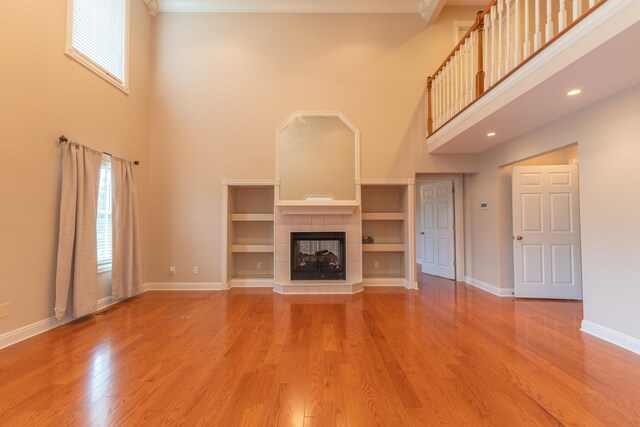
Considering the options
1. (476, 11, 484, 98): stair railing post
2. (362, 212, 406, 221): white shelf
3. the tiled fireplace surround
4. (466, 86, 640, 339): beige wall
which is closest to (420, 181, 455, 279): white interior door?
(362, 212, 406, 221): white shelf

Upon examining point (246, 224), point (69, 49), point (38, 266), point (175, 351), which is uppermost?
point (69, 49)

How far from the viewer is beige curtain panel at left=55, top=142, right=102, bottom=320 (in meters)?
3.11

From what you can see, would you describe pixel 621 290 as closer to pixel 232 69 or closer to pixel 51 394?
pixel 51 394

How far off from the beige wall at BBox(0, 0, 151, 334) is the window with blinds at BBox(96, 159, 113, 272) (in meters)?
0.58

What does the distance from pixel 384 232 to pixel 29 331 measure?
16.5 feet

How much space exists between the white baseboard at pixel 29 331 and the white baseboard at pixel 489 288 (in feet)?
19.5

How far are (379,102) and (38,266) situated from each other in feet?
17.3

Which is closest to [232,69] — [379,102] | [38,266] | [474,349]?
[379,102]

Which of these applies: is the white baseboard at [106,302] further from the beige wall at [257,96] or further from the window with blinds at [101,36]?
the window with blinds at [101,36]

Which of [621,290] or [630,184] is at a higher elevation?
[630,184]

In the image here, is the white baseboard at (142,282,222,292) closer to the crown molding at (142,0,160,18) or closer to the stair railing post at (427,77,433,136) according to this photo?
the stair railing post at (427,77,433,136)

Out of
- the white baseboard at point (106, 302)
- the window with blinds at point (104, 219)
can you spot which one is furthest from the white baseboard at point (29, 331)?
the window with blinds at point (104, 219)

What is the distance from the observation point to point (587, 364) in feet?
7.41

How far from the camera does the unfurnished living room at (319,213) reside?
1.96 m
